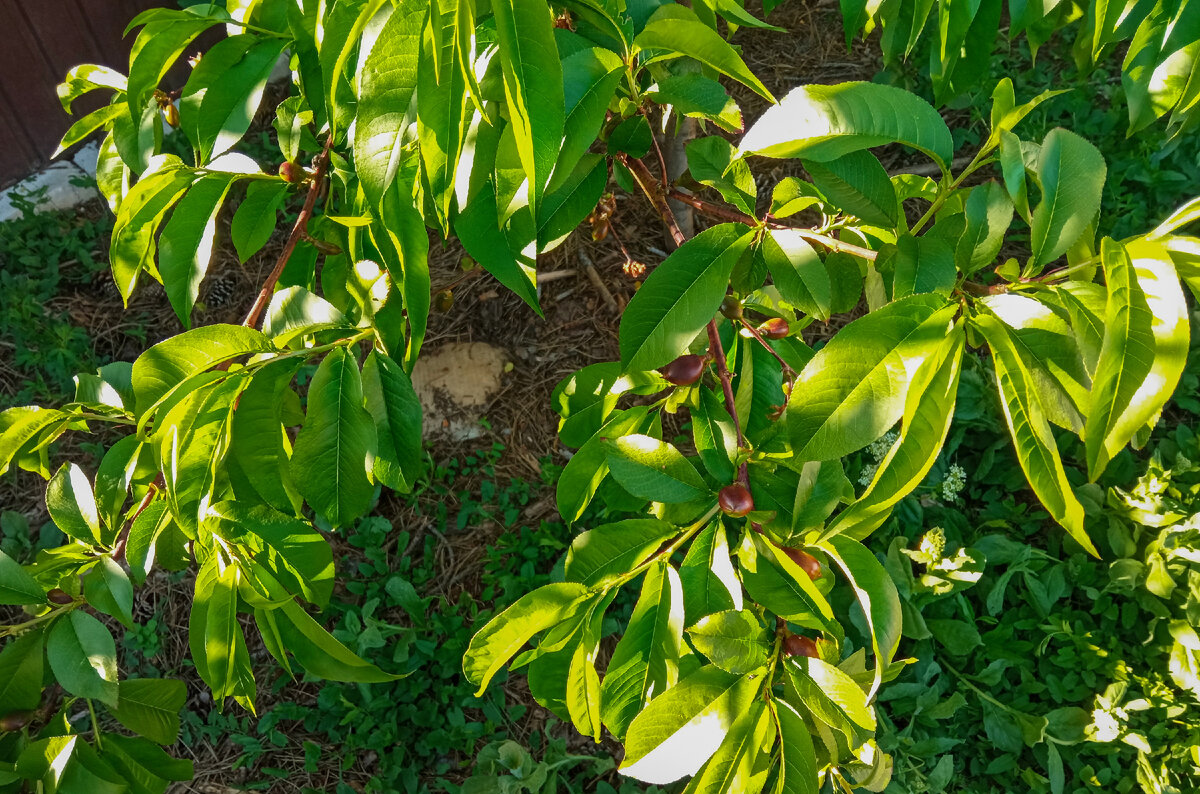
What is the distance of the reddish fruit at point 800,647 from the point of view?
31.8 inches

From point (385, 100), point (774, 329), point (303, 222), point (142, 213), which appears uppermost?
point (385, 100)

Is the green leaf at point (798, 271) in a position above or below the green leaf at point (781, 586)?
above

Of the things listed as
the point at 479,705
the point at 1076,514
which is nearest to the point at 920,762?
the point at 479,705

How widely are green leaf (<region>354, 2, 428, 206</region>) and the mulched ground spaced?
126 cm

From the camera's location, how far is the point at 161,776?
1.04m

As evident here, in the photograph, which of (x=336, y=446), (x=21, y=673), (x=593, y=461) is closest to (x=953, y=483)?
(x=593, y=461)

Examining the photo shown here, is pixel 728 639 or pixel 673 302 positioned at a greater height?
pixel 673 302

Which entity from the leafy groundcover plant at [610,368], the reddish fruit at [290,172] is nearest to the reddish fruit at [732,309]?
the leafy groundcover plant at [610,368]

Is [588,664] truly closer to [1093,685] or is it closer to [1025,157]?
[1025,157]

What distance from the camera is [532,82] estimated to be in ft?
1.78

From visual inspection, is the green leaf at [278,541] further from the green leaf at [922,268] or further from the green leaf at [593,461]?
the green leaf at [922,268]

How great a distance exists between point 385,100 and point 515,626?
19.3 inches

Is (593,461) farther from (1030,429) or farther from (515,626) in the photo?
(1030,429)

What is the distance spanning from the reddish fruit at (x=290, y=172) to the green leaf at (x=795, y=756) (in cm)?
89
